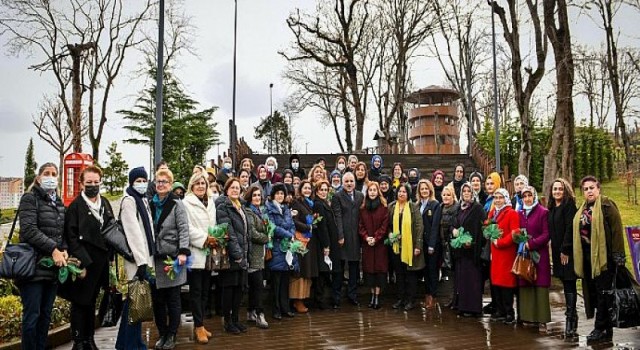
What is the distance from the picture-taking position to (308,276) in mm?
9344

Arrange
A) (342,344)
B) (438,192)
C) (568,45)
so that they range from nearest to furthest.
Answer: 1. (342,344)
2. (438,192)
3. (568,45)

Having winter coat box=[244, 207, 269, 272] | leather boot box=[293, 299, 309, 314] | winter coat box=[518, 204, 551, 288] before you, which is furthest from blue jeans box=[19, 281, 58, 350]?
winter coat box=[518, 204, 551, 288]

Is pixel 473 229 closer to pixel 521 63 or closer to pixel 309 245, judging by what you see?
pixel 309 245

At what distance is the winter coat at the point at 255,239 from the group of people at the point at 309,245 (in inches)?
0.8

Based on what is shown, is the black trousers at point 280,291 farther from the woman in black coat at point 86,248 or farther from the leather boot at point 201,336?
the woman in black coat at point 86,248

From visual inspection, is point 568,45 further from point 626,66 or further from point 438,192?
point 626,66

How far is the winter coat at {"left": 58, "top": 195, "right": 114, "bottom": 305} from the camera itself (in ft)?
19.8

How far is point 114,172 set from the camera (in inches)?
1547

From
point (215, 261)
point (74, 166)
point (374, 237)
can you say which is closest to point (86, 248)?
point (215, 261)

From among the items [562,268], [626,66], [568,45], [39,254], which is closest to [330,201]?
[562,268]

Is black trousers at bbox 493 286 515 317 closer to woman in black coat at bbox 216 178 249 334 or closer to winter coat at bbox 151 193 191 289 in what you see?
woman in black coat at bbox 216 178 249 334

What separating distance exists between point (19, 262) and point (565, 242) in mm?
6428

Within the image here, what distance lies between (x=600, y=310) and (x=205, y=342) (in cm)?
499

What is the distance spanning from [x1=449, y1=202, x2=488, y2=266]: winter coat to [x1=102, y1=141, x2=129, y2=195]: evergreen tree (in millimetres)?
33372
